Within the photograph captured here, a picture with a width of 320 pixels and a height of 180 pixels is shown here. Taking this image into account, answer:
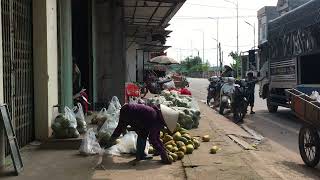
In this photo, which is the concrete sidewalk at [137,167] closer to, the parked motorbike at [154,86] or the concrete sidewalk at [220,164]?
the concrete sidewalk at [220,164]

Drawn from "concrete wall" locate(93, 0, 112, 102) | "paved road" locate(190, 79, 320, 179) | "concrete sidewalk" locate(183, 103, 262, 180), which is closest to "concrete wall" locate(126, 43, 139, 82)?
"paved road" locate(190, 79, 320, 179)

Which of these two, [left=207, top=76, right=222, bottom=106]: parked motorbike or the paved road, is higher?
[left=207, top=76, right=222, bottom=106]: parked motorbike

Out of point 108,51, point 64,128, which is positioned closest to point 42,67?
point 64,128

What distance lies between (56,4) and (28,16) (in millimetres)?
1383

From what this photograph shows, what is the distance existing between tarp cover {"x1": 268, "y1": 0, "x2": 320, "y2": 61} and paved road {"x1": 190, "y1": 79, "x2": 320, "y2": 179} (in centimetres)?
208

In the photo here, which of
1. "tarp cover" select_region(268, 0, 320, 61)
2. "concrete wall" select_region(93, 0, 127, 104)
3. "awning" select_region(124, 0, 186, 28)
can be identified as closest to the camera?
"tarp cover" select_region(268, 0, 320, 61)

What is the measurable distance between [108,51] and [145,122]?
9.48 m

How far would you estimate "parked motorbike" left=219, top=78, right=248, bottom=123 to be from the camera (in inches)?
617

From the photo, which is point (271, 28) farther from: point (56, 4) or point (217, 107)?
point (56, 4)

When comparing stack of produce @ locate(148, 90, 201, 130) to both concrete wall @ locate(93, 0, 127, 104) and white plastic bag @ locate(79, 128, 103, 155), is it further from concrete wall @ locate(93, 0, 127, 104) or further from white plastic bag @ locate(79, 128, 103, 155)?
concrete wall @ locate(93, 0, 127, 104)

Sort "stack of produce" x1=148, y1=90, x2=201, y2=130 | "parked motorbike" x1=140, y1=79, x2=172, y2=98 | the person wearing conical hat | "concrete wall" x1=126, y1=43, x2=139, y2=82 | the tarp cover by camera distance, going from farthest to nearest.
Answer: "concrete wall" x1=126, y1=43, x2=139, y2=82
"parked motorbike" x1=140, y1=79, x2=172, y2=98
the tarp cover
"stack of produce" x1=148, y1=90, x2=201, y2=130
the person wearing conical hat

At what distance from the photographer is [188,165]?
7102 mm

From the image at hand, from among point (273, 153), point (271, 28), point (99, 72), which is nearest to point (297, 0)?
point (271, 28)

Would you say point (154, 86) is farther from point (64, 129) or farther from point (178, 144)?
point (178, 144)
